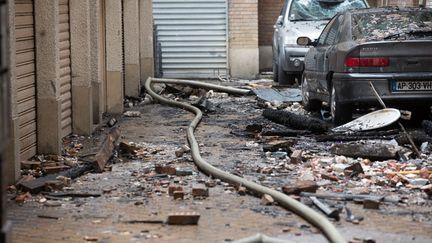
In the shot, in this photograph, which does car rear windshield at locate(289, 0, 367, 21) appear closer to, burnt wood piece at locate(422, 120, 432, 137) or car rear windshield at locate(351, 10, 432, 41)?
car rear windshield at locate(351, 10, 432, 41)

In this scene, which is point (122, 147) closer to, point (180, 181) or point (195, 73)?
point (180, 181)

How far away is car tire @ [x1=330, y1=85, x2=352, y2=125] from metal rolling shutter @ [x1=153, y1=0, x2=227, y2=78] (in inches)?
551

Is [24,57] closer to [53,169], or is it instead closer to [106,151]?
[106,151]

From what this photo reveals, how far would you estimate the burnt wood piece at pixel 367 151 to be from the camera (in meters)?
11.7

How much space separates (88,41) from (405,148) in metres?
5.14

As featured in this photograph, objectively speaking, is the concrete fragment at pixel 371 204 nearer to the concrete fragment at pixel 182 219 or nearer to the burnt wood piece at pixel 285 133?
the concrete fragment at pixel 182 219

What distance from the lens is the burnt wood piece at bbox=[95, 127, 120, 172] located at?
11.2 m

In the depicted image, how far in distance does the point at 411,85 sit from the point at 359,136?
111cm

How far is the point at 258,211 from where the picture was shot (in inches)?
348

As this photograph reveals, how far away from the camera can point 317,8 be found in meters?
23.8

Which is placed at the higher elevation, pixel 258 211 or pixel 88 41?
pixel 88 41

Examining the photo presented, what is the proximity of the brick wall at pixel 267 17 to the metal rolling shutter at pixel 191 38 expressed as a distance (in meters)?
2.22

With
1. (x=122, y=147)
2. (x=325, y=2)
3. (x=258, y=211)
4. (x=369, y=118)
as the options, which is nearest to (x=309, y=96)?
(x=369, y=118)

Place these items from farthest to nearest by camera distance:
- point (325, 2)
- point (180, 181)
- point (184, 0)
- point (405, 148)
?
point (184, 0) < point (325, 2) < point (405, 148) < point (180, 181)
